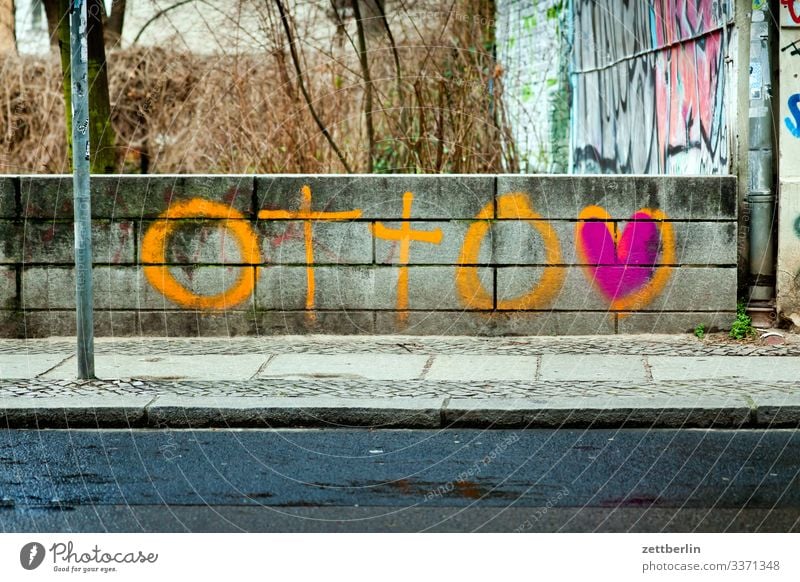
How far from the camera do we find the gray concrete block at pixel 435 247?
372 inches

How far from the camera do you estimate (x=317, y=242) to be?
9523 millimetres

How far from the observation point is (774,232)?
9.37m

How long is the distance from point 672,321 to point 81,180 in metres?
4.54

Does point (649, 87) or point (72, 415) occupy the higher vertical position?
point (649, 87)

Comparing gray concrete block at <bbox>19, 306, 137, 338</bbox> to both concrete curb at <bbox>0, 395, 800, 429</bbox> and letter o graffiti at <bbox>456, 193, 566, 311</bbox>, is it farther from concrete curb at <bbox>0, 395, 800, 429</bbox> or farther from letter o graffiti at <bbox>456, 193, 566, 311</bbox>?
letter o graffiti at <bbox>456, 193, 566, 311</bbox>

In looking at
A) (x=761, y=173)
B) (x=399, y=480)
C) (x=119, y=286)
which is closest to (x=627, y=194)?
(x=761, y=173)

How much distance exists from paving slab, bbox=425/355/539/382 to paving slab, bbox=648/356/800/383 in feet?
2.77

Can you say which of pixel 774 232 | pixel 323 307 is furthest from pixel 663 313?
pixel 323 307

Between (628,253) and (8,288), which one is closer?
(628,253)

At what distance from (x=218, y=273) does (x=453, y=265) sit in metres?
1.83

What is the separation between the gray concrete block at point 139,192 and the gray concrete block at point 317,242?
0.87 feet

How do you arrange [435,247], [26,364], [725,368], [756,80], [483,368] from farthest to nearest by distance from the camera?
[435,247] → [756,80] → [26,364] → [483,368] → [725,368]

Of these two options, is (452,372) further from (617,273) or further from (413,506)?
(413,506)

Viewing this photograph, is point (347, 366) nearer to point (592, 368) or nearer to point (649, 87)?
Answer: point (592, 368)
